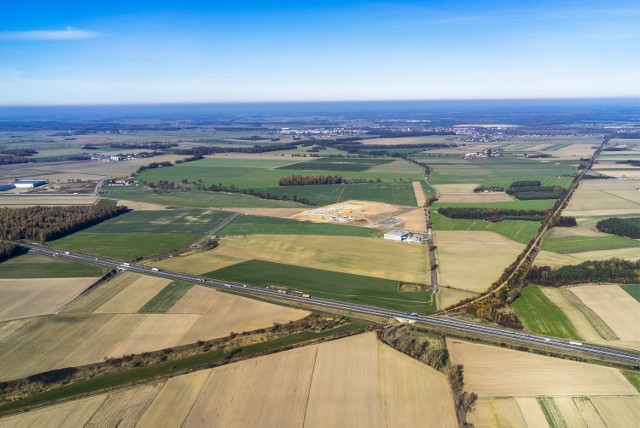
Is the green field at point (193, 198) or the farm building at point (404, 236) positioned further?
the green field at point (193, 198)

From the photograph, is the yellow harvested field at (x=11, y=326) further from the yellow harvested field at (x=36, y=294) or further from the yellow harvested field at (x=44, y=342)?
the yellow harvested field at (x=36, y=294)

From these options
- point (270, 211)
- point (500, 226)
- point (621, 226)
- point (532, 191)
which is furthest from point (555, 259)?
point (270, 211)

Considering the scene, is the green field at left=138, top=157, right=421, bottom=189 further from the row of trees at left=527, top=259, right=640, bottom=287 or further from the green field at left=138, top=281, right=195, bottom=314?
the row of trees at left=527, top=259, right=640, bottom=287

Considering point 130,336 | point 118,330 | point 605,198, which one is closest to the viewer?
point 130,336

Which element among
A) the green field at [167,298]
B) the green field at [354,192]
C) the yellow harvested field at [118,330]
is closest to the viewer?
the yellow harvested field at [118,330]

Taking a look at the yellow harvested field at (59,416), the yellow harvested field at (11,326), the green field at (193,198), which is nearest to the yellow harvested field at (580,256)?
the green field at (193,198)

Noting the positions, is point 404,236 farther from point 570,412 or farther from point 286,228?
point 570,412

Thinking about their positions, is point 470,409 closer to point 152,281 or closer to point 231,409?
point 231,409

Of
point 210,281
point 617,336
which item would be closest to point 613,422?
point 617,336
